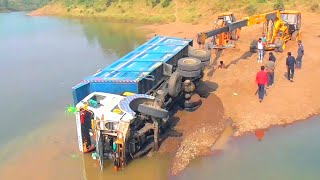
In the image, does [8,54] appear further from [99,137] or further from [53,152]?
[99,137]

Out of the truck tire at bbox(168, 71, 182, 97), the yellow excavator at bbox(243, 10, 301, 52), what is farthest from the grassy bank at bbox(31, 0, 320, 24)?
the truck tire at bbox(168, 71, 182, 97)

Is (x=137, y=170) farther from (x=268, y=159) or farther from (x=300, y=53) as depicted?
(x=300, y=53)

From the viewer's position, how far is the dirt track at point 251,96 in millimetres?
12523

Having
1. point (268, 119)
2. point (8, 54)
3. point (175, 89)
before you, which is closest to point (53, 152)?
point (175, 89)

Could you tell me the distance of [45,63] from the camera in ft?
77.2

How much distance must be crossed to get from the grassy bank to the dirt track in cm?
1325

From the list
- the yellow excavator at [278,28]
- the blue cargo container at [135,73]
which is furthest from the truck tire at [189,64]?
the yellow excavator at [278,28]

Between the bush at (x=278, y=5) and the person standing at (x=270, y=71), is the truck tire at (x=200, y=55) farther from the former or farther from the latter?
the bush at (x=278, y=5)

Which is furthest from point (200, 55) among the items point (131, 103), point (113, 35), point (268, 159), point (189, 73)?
point (113, 35)

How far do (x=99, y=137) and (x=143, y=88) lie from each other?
2.90m

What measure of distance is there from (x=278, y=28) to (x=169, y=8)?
22290 mm

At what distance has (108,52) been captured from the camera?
26219 mm

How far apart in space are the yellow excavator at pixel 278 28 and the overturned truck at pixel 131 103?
21.7ft

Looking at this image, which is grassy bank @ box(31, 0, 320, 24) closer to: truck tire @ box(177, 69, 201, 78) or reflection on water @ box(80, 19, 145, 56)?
reflection on water @ box(80, 19, 145, 56)
